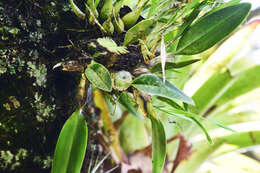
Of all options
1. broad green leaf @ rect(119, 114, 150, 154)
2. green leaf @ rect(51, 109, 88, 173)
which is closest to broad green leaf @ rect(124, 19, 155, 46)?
green leaf @ rect(51, 109, 88, 173)

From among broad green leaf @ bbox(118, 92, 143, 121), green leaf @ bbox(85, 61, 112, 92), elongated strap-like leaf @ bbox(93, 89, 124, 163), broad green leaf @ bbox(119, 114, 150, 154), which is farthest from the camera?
broad green leaf @ bbox(119, 114, 150, 154)

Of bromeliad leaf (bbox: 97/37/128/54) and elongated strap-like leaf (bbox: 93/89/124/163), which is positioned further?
elongated strap-like leaf (bbox: 93/89/124/163)

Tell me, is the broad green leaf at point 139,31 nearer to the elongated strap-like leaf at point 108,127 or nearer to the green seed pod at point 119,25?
the green seed pod at point 119,25

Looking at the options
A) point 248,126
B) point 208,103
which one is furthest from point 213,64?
point 248,126

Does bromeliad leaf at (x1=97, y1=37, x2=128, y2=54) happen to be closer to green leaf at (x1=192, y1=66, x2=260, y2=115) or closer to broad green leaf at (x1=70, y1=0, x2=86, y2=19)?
broad green leaf at (x1=70, y1=0, x2=86, y2=19)

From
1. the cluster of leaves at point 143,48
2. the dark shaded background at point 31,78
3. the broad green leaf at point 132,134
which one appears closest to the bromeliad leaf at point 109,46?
the cluster of leaves at point 143,48

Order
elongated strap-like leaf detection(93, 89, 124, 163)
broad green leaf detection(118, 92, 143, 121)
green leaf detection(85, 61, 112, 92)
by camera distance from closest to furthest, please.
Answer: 1. green leaf detection(85, 61, 112, 92)
2. broad green leaf detection(118, 92, 143, 121)
3. elongated strap-like leaf detection(93, 89, 124, 163)

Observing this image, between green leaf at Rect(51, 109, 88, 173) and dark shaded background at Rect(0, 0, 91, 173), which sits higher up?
dark shaded background at Rect(0, 0, 91, 173)
